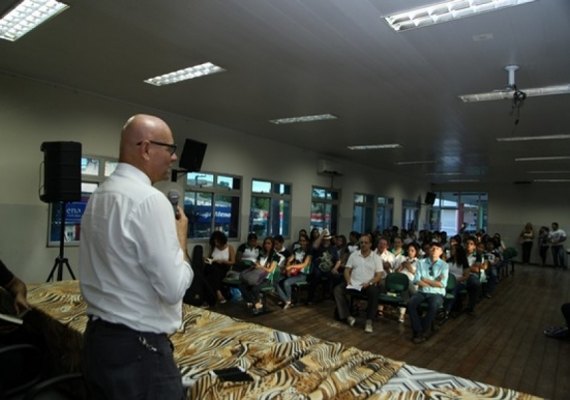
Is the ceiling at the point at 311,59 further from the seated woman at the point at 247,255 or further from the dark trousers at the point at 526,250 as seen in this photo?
the dark trousers at the point at 526,250

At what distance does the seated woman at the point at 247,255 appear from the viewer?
21.6 feet

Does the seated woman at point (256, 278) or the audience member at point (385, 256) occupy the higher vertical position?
the audience member at point (385, 256)

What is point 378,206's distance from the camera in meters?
13.4

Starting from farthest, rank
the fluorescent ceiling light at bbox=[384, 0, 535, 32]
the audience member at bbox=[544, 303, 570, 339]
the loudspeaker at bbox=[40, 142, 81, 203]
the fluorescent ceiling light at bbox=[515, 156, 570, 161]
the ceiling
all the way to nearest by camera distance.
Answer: the fluorescent ceiling light at bbox=[515, 156, 570, 161]
the audience member at bbox=[544, 303, 570, 339]
the loudspeaker at bbox=[40, 142, 81, 203]
the ceiling
the fluorescent ceiling light at bbox=[384, 0, 535, 32]

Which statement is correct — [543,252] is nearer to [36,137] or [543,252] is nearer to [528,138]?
[528,138]

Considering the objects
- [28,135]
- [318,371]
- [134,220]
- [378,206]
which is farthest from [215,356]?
[378,206]

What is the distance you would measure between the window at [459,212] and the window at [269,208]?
10.3 m

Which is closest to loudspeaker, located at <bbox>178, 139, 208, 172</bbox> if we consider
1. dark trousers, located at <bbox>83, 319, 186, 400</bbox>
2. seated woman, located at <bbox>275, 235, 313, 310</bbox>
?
seated woman, located at <bbox>275, 235, 313, 310</bbox>

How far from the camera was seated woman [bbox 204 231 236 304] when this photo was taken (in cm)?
637

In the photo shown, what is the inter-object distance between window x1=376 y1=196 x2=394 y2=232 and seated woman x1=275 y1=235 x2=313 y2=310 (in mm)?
6978

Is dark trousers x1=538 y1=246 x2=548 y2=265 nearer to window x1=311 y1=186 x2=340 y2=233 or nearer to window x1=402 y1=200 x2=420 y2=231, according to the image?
window x1=402 y1=200 x2=420 y2=231

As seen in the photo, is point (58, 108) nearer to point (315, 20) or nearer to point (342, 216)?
point (315, 20)

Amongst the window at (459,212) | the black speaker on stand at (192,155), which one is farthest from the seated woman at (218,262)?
the window at (459,212)

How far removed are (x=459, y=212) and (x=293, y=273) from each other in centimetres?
1334
